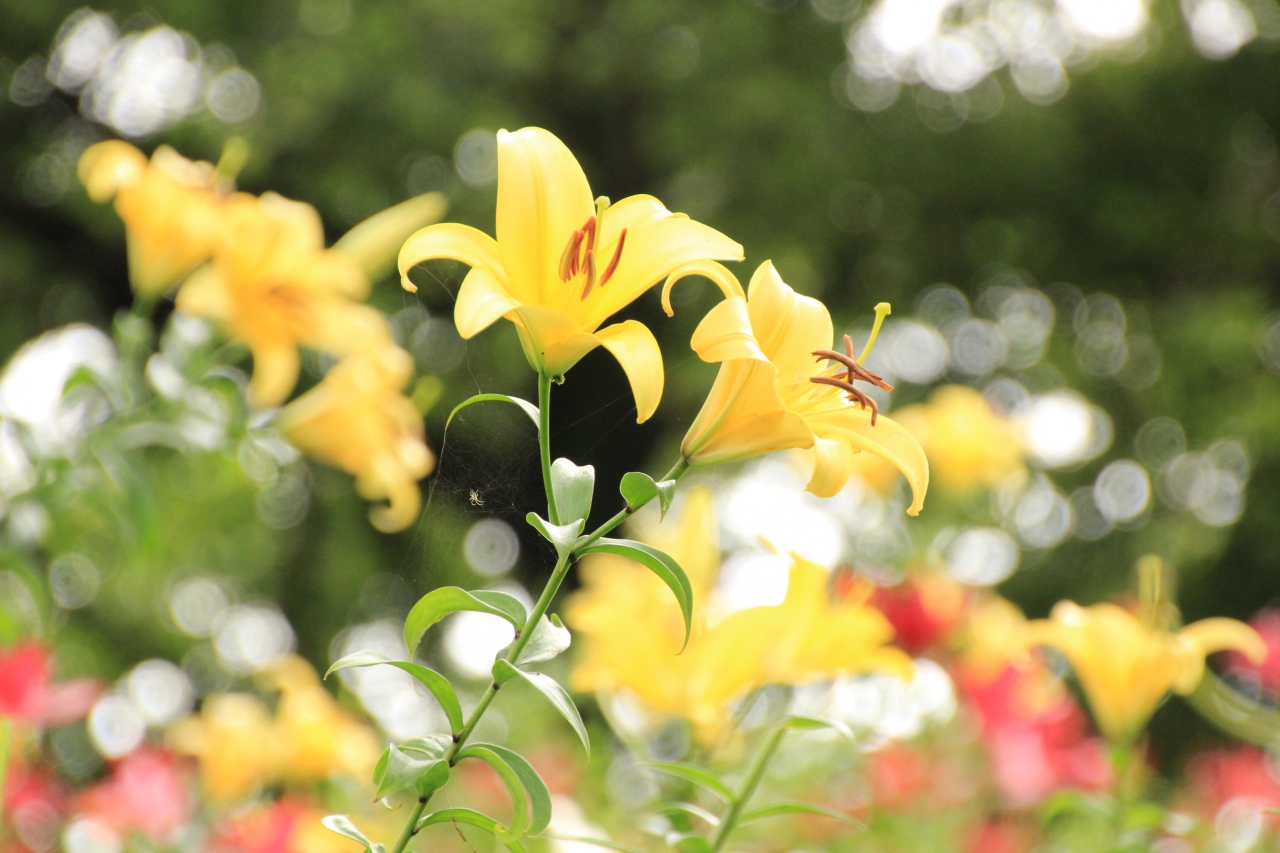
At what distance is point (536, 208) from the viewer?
435mm

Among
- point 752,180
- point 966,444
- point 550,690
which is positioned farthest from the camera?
point 752,180

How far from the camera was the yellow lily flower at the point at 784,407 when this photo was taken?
430 millimetres

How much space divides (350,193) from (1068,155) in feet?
10.8

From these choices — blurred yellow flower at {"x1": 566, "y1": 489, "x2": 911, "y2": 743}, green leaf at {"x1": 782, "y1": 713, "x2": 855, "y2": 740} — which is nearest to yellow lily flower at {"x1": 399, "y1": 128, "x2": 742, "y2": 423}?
green leaf at {"x1": 782, "y1": 713, "x2": 855, "y2": 740}

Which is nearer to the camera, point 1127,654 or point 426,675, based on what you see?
point 426,675

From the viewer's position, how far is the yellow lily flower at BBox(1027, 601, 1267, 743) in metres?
0.81

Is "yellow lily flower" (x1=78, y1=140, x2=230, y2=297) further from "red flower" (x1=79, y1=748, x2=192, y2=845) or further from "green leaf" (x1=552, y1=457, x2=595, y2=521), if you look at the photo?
"green leaf" (x1=552, y1=457, x2=595, y2=521)

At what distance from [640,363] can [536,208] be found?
0.27 feet

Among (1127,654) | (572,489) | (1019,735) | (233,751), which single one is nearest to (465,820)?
(572,489)

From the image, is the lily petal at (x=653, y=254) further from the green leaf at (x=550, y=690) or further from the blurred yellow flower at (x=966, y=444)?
the blurred yellow flower at (x=966, y=444)

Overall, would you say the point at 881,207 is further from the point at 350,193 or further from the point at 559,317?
the point at 559,317

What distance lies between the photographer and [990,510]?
271 centimetres

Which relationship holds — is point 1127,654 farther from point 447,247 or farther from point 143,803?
point 143,803

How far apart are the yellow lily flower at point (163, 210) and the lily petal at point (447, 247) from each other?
67 centimetres
